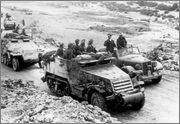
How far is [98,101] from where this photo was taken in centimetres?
1279

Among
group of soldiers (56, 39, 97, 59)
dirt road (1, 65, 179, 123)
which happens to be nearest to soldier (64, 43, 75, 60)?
group of soldiers (56, 39, 97, 59)

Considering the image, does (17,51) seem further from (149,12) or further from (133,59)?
(149,12)

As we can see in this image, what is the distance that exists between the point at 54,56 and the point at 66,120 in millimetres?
5738

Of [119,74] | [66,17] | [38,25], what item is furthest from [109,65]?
[66,17]

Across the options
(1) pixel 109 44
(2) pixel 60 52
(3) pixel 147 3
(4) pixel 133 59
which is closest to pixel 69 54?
(2) pixel 60 52

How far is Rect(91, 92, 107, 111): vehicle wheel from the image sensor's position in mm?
12626

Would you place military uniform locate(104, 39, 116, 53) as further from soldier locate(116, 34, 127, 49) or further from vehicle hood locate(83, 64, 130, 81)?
vehicle hood locate(83, 64, 130, 81)

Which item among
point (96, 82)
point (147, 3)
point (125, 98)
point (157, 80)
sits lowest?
point (147, 3)

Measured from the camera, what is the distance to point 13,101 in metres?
13.9

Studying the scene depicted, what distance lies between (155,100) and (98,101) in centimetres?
308

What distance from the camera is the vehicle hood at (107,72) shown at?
1312cm

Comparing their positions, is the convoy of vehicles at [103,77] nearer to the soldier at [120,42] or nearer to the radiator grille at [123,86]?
the radiator grille at [123,86]

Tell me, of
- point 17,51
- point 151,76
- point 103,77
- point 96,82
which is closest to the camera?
point 103,77

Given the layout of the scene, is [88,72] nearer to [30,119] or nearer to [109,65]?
[109,65]
